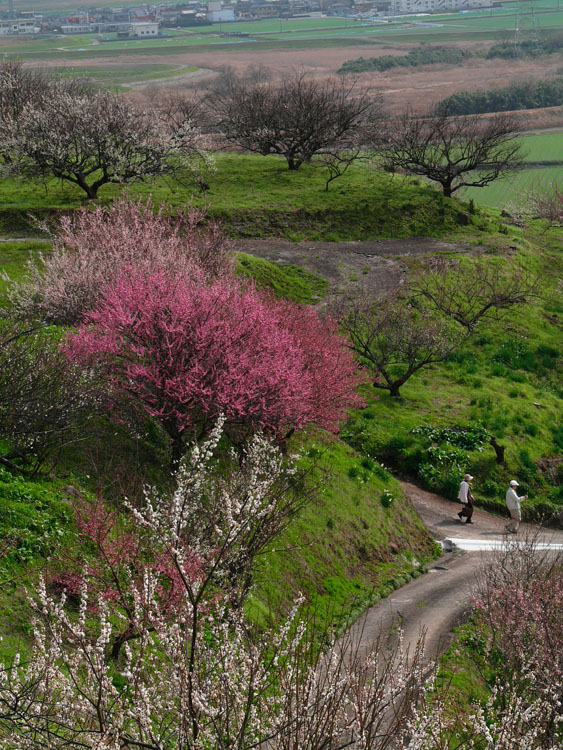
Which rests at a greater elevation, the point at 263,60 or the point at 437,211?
the point at 263,60

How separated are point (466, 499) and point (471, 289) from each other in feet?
63.7

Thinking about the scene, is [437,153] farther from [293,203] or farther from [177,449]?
[177,449]

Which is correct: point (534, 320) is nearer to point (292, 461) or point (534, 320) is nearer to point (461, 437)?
point (461, 437)

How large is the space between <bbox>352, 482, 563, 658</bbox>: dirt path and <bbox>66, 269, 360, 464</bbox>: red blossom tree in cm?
527

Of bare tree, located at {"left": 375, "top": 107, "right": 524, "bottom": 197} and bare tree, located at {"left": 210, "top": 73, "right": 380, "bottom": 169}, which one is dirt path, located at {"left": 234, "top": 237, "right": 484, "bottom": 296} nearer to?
bare tree, located at {"left": 375, "top": 107, "right": 524, "bottom": 197}

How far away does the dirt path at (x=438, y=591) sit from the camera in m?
16.9

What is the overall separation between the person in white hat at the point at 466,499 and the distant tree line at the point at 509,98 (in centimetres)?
11206

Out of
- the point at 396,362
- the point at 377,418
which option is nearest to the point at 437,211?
the point at 396,362

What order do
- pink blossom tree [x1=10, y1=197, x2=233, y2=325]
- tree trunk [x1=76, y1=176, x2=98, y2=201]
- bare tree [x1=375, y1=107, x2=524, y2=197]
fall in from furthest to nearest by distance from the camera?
bare tree [x1=375, y1=107, x2=524, y2=197]
tree trunk [x1=76, y1=176, x2=98, y2=201]
pink blossom tree [x1=10, y1=197, x2=233, y2=325]

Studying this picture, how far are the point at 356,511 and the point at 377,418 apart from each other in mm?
9142

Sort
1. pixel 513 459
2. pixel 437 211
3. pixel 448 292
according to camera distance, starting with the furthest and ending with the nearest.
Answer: pixel 437 211, pixel 448 292, pixel 513 459

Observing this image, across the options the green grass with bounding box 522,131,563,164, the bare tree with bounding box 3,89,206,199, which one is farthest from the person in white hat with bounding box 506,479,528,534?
the green grass with bounding box 522,131,563,164

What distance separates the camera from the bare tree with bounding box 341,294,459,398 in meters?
32.6

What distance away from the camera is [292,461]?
21.3m
